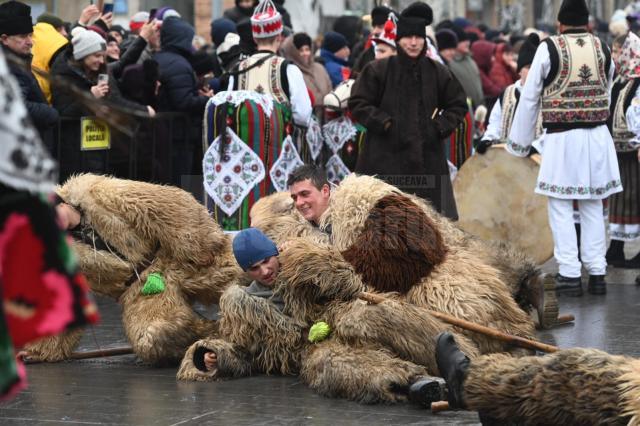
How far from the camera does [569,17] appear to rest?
9711mm

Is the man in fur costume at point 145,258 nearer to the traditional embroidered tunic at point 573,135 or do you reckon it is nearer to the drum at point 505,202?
the traditional embroidered tunic at point 573,135

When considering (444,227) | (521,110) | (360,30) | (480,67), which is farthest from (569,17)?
(480,67)

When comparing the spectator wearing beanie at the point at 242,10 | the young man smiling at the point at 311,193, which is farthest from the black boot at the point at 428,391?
the spectator wearing beanie at the point at 242,10

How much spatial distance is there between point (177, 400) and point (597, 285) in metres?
4.55

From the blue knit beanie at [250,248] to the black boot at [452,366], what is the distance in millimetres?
1384

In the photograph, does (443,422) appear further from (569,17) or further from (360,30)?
(360,30)

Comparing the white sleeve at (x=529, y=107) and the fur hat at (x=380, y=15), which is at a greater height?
the fur hat at (x=380, y=15)

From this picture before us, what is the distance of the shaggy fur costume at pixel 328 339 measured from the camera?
5988 millimetres

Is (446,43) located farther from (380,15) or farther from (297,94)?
(297,94)

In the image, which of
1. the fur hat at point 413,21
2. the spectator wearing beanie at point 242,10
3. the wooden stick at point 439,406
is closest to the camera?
the wooden stick at point 439,406

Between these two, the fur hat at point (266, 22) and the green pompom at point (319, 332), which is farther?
the fur hat at point (266, 22)

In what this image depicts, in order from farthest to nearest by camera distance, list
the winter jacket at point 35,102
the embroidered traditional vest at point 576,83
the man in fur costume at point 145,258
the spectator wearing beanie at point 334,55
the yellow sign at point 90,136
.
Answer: the spectator wearing beanie at point 334,55 → the yellow sign at point 90,136 → the embroidered traditional vest at point 576,83 → the winter jacket at point 35,102 → the man in fur costume at point 145,258

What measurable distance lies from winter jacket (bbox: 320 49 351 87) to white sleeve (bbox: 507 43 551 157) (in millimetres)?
4072

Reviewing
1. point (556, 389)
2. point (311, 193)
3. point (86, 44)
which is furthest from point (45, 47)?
point (556, 389)
